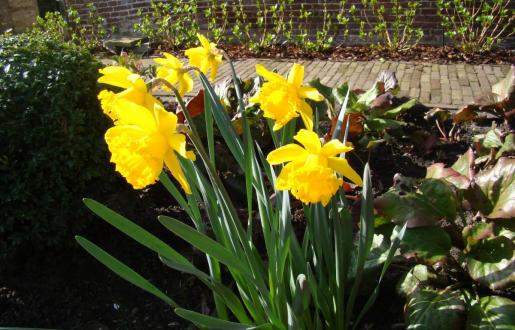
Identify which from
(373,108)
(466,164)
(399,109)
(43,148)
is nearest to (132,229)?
(43,148)

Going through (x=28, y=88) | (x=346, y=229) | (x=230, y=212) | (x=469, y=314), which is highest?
(x=28, y=88)

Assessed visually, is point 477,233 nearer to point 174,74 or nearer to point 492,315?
point 492,315

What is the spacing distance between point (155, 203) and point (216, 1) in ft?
20.5

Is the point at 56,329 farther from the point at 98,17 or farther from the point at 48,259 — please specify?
the point at 98,17

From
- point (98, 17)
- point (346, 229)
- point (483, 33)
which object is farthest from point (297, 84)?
point (98, 17)

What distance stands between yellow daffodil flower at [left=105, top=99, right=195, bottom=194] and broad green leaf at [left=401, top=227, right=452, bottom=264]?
3.48 feet

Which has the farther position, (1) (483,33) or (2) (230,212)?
(1) (483,33)

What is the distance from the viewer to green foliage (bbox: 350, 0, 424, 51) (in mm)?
7215

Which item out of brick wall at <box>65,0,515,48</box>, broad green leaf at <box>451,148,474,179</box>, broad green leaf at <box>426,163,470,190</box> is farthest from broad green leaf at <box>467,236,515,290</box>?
brick wall at <box>65,0,515,48</box>

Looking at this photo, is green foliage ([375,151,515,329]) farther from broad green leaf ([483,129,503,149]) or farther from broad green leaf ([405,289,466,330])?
broad green leaf ([483,129,503,149])

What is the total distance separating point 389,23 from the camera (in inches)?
299

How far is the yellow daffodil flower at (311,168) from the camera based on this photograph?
1239 millimetres

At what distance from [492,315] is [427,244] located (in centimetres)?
32

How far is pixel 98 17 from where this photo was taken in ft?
30.4
